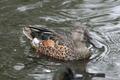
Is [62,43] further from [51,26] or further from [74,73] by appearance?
[74,73]

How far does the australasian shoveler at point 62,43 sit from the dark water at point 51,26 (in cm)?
18

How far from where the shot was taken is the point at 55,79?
6.86 meters

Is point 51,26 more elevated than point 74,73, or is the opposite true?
point 74,73

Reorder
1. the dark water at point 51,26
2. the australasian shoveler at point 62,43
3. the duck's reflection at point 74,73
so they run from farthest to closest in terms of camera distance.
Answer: the australasian shoveler at point 62,43 → the dark water at point 51,26 → the duck's reflection at point 74,73

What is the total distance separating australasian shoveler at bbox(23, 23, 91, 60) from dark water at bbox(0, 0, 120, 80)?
7.2 inches

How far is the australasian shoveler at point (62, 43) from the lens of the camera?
31.8 feet

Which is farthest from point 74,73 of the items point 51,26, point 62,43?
point 51,26

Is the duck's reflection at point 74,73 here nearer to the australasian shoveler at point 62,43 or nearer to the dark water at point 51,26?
the dark water at point 51,26

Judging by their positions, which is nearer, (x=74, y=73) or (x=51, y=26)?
(x=74, y=73)

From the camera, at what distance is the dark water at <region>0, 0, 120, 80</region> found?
9039mm

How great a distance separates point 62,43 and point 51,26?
3.76 ft

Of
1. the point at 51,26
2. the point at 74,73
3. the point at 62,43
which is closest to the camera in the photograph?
the point at 74,73

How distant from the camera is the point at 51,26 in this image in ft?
35.7

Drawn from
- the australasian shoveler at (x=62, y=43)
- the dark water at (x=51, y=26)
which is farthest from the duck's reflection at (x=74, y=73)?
the australasian shoveler at (x=62, y=43)
